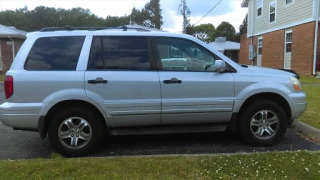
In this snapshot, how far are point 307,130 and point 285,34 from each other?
1471cm

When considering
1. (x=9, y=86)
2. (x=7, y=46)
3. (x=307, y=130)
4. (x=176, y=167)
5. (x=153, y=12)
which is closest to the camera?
(x=176, y=167)

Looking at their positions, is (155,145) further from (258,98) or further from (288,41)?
(288,41)

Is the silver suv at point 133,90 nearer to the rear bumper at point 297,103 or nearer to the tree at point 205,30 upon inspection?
the rear bumper at point 297,103

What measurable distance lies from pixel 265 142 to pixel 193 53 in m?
1.78

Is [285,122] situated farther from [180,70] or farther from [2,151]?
[2,151]

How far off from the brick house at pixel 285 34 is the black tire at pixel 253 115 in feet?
40.8

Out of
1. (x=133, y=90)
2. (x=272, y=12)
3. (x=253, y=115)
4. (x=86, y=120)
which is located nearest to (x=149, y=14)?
(x=272, y=12)

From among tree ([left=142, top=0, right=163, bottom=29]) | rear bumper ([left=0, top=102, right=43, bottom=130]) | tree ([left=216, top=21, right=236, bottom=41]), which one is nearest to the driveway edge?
rear bumper ([left=0, top=102, right=43, bottom=130])

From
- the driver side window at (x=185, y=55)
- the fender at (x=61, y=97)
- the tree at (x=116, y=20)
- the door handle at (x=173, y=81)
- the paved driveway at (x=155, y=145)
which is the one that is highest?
the tree at (x=116, y=20)

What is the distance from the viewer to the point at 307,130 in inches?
223

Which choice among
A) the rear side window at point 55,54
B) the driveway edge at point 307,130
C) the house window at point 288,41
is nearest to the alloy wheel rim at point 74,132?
the rear side window at point 55,54

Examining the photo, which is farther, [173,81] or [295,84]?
[295,84]

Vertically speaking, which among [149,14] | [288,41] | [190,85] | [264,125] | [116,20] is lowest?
[264,125]

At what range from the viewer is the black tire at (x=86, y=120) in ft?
14.7
